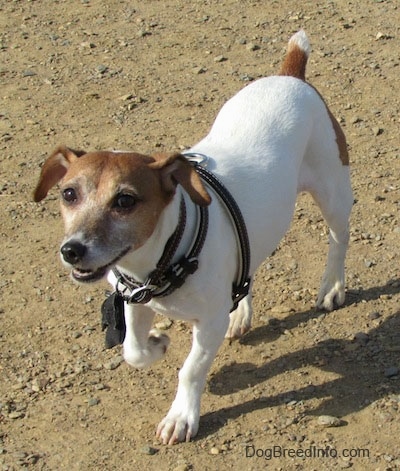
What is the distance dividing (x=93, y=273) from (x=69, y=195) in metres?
0.33

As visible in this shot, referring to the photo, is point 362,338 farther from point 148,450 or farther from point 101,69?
point 101,69

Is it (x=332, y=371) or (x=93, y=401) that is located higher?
(x=93, y=401)

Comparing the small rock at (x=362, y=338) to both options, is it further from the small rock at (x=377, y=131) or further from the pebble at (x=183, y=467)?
the small rock at (x=377, y=131)

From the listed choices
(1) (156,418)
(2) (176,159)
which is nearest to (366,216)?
(1) (156,418)

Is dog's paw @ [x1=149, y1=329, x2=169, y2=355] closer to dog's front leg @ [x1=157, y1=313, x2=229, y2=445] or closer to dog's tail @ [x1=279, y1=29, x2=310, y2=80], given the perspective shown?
dog's front leg @ [x1=157, y1=313, x2=229, y2=445]

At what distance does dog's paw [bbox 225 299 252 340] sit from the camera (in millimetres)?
5094

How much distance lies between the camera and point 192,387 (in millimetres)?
4406

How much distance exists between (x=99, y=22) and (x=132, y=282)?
17.6 feet

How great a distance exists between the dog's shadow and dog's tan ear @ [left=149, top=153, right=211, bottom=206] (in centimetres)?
131

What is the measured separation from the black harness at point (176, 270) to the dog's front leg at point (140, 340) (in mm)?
51

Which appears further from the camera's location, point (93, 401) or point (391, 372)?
point (391, 372)

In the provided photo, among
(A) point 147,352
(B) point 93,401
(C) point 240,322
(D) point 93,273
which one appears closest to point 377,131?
(C) point 240,322

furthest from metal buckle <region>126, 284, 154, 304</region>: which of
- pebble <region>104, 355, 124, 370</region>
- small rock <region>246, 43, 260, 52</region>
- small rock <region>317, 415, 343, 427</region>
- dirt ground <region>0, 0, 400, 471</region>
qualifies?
small rock <region>246, 43, 260, 52</region>

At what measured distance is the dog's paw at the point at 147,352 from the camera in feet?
14.7
